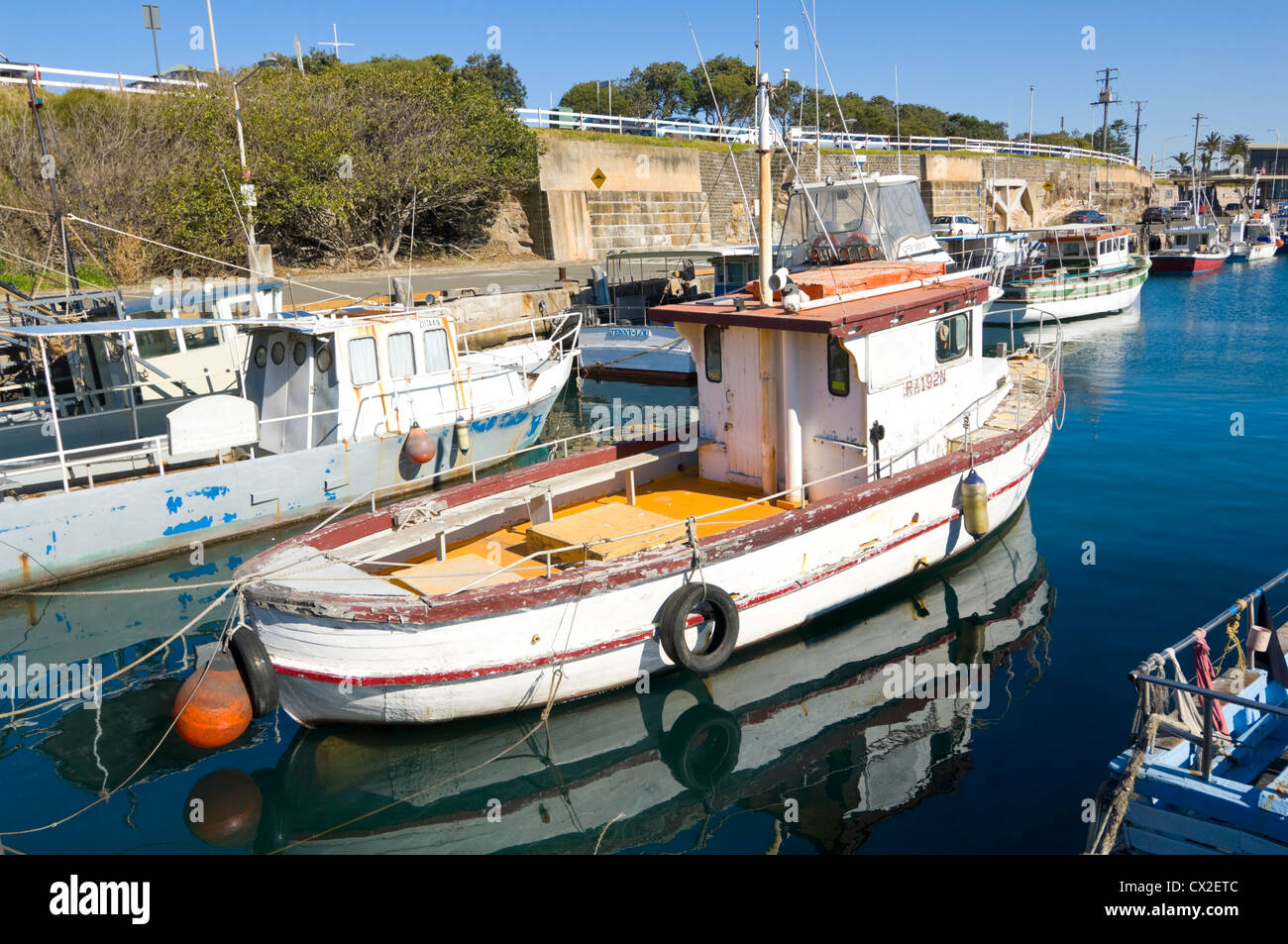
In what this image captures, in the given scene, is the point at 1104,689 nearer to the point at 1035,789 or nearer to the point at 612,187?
the point at 1035,789

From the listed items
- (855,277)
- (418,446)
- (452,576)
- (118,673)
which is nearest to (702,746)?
(452,576)

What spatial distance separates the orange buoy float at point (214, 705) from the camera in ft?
25.4

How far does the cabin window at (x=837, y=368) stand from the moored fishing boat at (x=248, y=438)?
19.8 feet

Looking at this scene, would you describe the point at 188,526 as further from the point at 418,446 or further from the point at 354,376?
the point at 418,446

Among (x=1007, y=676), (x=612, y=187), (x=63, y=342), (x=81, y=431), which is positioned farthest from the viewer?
(x=612, y=187)

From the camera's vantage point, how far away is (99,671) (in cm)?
1053

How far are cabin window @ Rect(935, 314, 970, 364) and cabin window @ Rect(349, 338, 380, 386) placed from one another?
28.9ft

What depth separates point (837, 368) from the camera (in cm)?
1016

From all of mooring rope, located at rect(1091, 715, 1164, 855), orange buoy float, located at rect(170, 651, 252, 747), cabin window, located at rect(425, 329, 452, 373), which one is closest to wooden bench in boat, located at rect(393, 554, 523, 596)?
orange buoy float, located at rect(170, 651, 252, 747)

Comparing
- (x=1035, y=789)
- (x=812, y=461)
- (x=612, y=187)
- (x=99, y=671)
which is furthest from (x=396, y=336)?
(x=612, y=187)

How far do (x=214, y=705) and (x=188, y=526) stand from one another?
6.92 meters

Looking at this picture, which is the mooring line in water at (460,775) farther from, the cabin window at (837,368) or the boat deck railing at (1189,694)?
the boat deck railing at (1189,694)

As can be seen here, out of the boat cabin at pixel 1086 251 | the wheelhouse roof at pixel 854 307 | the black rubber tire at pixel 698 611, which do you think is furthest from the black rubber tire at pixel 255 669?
the boat cabin at pixel 1086 251
